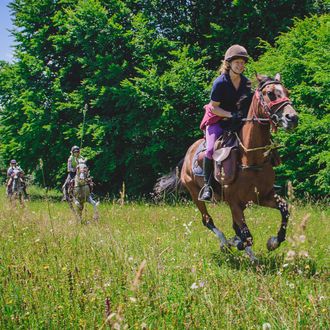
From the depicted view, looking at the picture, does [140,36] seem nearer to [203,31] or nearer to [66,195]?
[203,31]

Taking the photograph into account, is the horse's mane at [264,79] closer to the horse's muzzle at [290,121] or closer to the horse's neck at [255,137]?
the horse's neck at [255,137]

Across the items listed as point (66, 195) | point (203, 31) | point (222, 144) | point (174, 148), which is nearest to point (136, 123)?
point (174, 148)

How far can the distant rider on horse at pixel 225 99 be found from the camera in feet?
20.6

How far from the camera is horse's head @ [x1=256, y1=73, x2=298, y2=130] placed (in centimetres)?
528

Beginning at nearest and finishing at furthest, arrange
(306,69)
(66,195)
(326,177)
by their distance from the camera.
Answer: (326,177)
(306,69)
(66,195)

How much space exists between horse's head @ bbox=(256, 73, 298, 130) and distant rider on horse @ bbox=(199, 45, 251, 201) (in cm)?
47

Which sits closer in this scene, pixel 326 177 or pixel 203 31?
pixel 326 177

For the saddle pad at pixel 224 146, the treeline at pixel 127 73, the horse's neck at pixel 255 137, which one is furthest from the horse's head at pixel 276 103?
the treeline at pixel 127 73

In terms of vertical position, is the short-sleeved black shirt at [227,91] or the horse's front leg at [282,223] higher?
the short-sleeved black shirt at [227,91]

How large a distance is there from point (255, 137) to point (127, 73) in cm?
1415

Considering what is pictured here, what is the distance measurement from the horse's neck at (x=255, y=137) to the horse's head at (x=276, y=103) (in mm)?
237

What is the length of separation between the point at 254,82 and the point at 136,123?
12.0 m

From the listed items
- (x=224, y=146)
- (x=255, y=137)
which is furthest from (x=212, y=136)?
(x=255, y=137)

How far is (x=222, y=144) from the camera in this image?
21.7 feet
